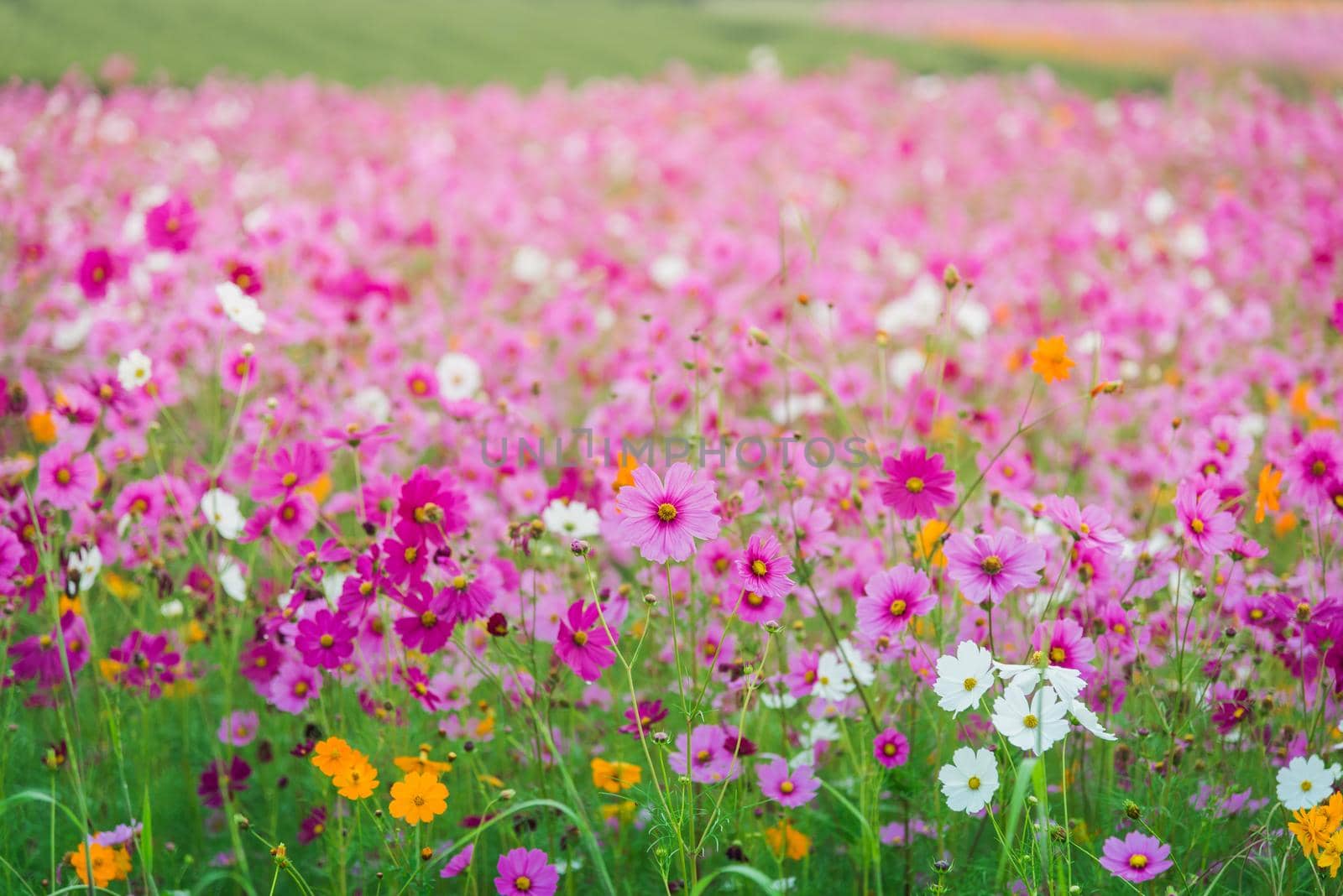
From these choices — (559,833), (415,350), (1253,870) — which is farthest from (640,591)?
(415,350)

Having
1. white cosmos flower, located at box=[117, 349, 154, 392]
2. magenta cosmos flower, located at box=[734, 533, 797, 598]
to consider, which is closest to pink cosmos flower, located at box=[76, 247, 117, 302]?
white cosmos flower, located at box=[117, 349, 154, 392]

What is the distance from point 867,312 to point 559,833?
7.34 feet

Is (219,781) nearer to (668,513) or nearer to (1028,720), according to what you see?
(668,513)

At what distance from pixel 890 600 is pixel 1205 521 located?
17.8 inches

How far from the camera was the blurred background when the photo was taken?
10719 mm

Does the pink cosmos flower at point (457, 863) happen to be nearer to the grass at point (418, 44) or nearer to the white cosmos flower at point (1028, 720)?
the white cosmos flower at point (1028, 720)

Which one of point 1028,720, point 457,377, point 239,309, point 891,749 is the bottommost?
point 891,749

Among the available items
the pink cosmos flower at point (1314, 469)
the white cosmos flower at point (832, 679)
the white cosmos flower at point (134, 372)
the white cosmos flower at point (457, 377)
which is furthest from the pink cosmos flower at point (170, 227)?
the pink cosmos flower at point (1314, 469)

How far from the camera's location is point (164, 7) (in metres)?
12.4

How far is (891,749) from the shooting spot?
1.46 meters

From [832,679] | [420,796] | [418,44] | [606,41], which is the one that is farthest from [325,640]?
[606,41]

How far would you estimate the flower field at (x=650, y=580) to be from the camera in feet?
4.45

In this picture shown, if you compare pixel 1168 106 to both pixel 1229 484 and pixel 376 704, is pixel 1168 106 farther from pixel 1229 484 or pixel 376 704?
pixel 376 704

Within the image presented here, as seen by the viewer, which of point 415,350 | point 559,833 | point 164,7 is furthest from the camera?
point 164,7
